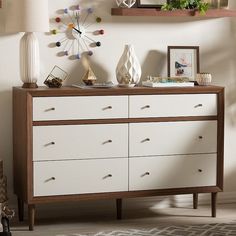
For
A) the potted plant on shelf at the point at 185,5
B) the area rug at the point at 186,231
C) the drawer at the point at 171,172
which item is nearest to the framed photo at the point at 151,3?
the potted plant on shelf at the point at 185,5

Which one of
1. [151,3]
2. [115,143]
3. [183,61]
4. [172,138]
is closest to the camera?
[115,143]

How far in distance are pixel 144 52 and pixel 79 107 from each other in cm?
79

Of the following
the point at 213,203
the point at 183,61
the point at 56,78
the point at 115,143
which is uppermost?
Result: the point at 183,61

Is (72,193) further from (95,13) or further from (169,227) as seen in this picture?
(95,13)

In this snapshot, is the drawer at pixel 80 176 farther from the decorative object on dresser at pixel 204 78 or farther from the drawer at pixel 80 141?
the decorative object on dresser at pixel 204 78

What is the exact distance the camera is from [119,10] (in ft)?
15.1

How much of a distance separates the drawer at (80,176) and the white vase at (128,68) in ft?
1.74

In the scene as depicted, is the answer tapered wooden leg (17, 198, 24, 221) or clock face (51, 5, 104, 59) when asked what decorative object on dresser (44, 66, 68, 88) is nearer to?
clock face (51, 5, 104, 59)

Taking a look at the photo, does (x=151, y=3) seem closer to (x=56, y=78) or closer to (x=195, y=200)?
(x=56, y=78)

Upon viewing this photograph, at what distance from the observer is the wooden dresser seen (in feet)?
13.9

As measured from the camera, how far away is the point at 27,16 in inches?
168

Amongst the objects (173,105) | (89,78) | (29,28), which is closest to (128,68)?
(89,78)

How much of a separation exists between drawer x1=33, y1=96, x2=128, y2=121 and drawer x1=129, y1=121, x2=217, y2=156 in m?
0.16

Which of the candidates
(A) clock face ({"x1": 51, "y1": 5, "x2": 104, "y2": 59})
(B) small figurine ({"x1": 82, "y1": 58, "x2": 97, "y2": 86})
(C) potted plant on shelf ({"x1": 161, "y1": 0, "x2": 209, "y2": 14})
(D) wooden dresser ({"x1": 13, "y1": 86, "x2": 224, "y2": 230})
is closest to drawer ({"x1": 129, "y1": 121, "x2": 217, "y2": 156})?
(D) wooden dresser ({"x1": 13, "y1": 86, "x2": 224, "y2": 230})
